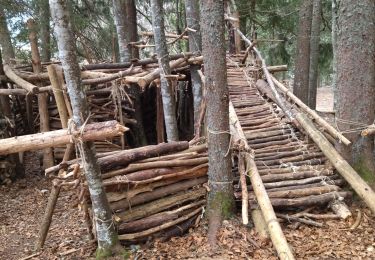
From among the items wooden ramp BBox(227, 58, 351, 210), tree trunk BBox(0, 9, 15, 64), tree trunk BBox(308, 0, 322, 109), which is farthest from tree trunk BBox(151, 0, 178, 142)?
tree trunk BBox(308, 0, 322, 109)

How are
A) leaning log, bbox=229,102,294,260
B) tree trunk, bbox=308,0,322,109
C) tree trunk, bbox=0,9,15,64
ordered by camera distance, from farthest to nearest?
tree trunk, bbox=308,0,322,109 → tree trunk, bbox=0,9,15,64 → leaning log, bbox=229,102,294,260

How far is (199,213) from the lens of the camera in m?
4.86

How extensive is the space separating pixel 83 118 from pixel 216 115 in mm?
1549

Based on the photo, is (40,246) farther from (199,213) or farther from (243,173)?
(243,173)

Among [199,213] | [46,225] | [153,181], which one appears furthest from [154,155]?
[46,225]

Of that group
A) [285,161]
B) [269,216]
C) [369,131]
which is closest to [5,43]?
[285,161]

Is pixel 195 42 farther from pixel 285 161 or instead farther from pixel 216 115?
pixel 216 115

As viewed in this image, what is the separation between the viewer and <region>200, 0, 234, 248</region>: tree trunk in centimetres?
401

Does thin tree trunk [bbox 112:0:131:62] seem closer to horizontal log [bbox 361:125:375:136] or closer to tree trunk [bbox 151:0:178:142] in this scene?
tree trunk [bbox 151:0:178:142]

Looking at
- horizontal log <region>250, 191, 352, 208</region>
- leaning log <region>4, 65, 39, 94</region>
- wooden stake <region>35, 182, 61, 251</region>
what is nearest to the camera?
horizontal log <region>250, 191, 352, 208</region>

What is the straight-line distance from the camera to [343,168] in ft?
15.5

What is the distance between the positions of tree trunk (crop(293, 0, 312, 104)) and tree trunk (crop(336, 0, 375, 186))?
583 cm

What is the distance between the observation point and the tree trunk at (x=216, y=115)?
4008 millimetres

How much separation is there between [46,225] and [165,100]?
124 inches
